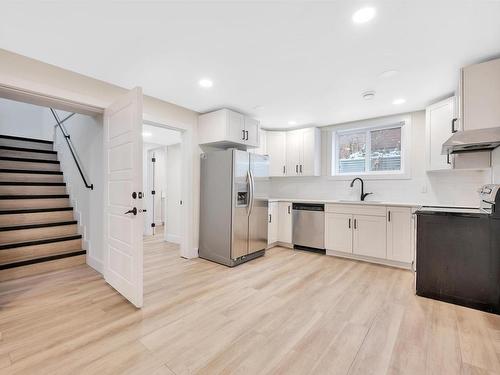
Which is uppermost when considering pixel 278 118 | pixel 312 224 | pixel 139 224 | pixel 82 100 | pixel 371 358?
pixel 278 118

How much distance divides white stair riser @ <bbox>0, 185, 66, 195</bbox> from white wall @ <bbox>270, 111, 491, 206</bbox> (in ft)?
15.0

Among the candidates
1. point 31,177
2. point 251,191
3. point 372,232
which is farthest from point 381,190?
Result: point 31,177

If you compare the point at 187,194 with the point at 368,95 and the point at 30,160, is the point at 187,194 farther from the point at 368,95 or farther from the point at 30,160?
the point at 30,160

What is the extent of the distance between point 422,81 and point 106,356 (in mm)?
3894

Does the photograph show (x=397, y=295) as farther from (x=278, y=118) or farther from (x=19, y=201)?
(x=19, y=201)

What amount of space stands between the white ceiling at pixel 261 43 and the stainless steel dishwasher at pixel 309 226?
191 centimetres

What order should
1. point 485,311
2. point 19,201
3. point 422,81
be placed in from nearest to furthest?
1. point 485,311
2. point 422,81
3. point 19,201

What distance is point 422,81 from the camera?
273 cm

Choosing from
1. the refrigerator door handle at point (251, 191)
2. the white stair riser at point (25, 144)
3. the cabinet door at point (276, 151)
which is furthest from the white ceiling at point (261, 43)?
the white stair riser at point (25, 144)

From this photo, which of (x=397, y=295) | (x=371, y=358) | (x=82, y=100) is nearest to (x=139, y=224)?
(x=82, y=100)

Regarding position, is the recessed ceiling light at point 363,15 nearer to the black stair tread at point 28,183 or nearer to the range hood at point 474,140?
the range hood at point 474,140

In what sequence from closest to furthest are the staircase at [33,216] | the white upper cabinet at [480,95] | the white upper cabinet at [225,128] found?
1. the white upper cabinet at [480,95]
2. the staircase at [33,216]
3. the white upper cabinet at [225,128]

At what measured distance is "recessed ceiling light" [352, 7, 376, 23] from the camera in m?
1.67

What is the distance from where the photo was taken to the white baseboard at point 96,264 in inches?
123
